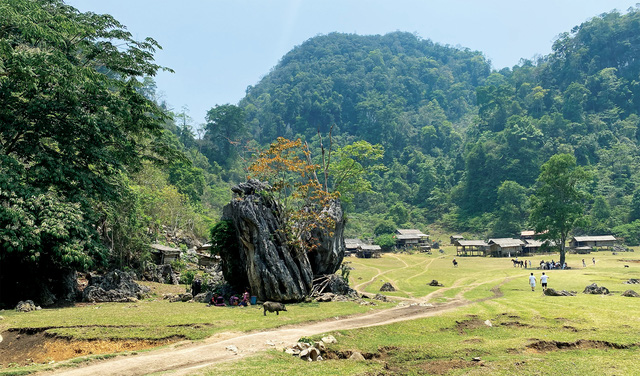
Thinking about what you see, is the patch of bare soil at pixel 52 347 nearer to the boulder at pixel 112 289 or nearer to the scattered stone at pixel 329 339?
the scattered stone at pixel 329 339

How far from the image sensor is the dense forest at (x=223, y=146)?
2175cm

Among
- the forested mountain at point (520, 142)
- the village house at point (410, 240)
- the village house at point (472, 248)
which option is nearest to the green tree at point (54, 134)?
Result: the village house at point (472, 248)

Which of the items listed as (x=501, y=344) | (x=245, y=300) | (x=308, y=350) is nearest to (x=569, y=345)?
(x=501, y=344)

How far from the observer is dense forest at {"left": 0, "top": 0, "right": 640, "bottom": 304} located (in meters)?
21.8

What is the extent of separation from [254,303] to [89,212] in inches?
424

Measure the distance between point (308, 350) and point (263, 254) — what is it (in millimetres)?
12185

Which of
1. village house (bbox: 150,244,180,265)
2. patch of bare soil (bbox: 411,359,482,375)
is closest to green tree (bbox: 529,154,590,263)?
A: village house (bbox: 150,244,180,265)

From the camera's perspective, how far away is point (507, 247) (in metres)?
78.4

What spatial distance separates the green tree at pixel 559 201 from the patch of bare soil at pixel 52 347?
2248 inches

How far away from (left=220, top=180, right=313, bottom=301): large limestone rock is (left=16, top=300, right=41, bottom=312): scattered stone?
10.5 meters

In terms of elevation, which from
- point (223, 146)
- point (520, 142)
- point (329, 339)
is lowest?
point (329, 339)

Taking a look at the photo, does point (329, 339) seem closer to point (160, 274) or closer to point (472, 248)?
point (160, 274)

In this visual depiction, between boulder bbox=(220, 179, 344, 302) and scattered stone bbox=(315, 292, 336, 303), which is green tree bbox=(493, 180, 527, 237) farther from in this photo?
scattered stone bbox=(315, 292, 336, 303)

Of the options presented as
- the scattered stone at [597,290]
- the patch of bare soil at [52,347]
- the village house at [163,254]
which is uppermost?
the village house at [163,254]
